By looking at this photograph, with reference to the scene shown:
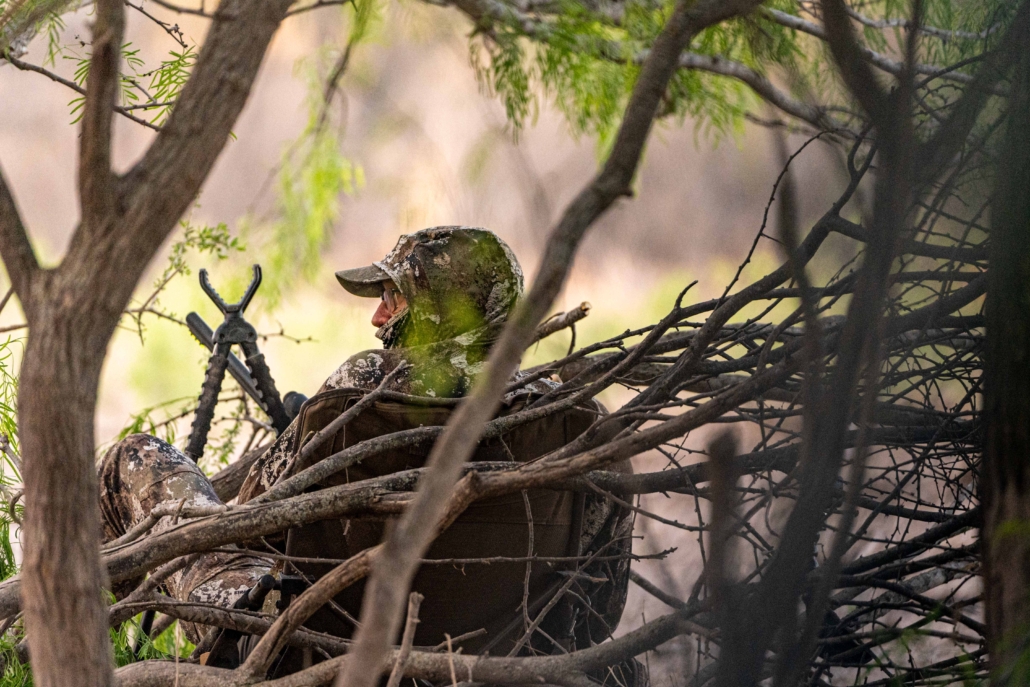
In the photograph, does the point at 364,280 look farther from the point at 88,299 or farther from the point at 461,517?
the point at 88,299

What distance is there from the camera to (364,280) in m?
2.00

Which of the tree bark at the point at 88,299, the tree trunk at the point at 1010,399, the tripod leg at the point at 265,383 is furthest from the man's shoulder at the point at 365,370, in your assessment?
the tree trunk at the point at 1010,399

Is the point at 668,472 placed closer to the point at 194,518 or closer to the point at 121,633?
the point at 194,518

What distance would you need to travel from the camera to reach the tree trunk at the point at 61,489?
755 millimetres

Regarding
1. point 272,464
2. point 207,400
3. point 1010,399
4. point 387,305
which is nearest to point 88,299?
point 1010,399

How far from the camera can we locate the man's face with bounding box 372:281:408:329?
1.97 metres

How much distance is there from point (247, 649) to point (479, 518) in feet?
1.40

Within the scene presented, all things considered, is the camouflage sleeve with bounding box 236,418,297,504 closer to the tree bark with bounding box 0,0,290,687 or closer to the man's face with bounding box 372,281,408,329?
the man's face with bounding box 372,281,408,329

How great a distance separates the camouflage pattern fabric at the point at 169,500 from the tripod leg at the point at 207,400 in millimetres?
318

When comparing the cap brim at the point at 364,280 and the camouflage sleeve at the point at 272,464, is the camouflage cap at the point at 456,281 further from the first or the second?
the camouflage sleeve at the point at 272,464

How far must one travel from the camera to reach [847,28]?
0.80 metres

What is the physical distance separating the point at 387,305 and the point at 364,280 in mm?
74

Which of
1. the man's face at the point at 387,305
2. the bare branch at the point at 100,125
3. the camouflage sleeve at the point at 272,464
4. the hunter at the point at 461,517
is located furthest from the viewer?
the man's face at the point at 387,305

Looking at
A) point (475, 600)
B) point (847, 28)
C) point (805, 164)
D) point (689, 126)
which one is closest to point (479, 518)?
point (475, 600)
